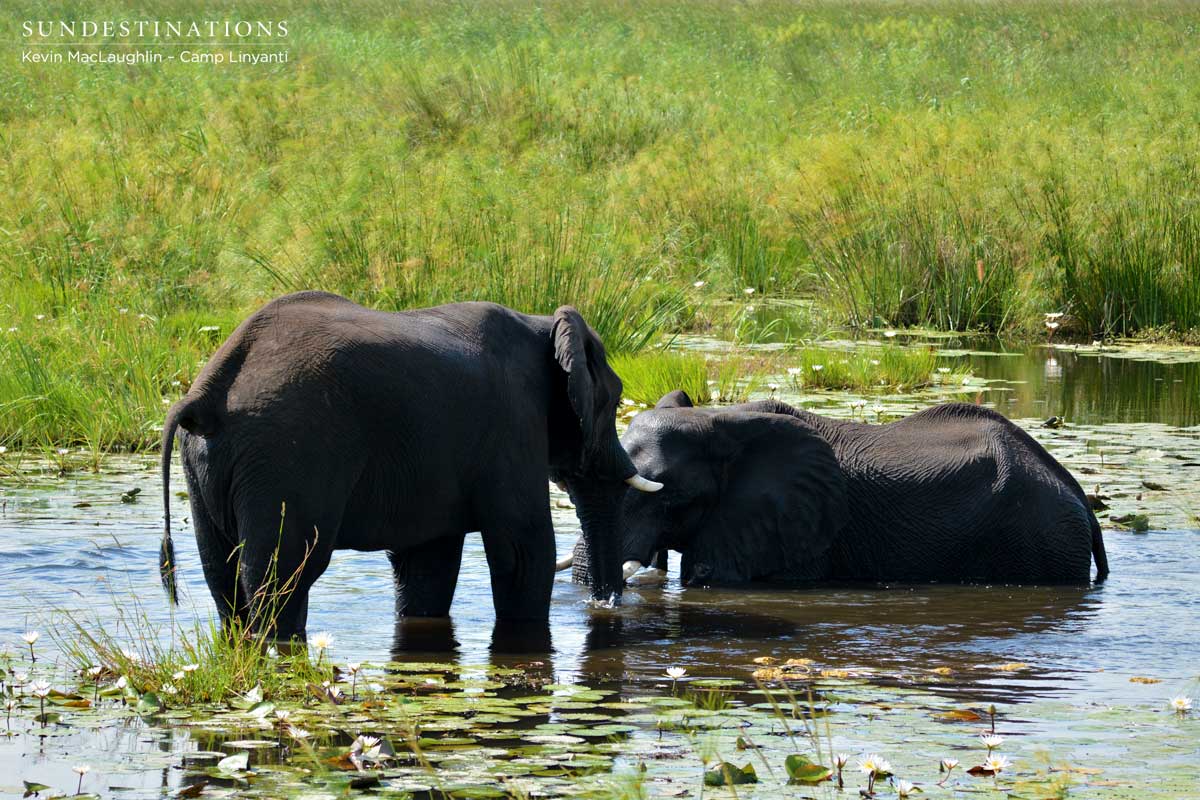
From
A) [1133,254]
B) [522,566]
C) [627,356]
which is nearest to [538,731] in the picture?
[522,566]

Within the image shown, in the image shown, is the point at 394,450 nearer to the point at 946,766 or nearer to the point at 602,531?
the point at 602,531

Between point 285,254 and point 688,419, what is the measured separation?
7.36m

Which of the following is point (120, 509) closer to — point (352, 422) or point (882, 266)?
point (352, 422)

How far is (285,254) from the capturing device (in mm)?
15328

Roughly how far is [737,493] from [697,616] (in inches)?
39.5

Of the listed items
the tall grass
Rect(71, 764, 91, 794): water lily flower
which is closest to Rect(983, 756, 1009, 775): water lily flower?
Rect(71, 764, 91, 794): water lily flower

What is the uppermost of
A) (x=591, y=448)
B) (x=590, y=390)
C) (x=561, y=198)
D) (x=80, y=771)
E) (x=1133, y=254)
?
(x=561, y=198)

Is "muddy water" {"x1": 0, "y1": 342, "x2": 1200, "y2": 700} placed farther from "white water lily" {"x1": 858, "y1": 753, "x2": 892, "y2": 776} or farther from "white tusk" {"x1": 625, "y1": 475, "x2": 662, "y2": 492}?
"white water lily" {"x1": 858, "y1": 753, "x2": 892, "y2": 776}

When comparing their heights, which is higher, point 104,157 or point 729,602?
point 104,157

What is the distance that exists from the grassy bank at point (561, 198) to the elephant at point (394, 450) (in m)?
4.39

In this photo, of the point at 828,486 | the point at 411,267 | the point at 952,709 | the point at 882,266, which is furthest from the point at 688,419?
the point at 882,266

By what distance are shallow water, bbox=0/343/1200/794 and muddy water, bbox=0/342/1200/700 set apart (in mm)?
15

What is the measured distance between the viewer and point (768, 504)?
28.5 feet

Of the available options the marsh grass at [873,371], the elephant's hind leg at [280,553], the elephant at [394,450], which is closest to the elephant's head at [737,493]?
the elephant at [394,450]
